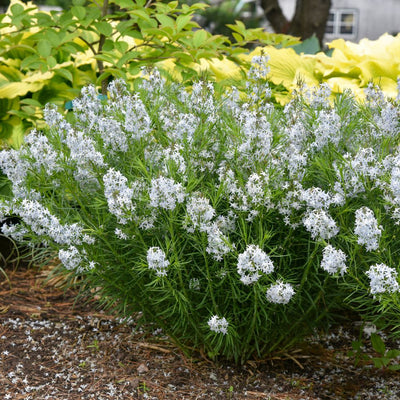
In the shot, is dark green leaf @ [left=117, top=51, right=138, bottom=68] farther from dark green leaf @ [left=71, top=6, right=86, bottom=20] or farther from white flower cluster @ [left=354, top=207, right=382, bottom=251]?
white flower cluster @ [left=354, top=207, right=382, bottom=251]

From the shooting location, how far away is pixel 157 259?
2125 millimetres

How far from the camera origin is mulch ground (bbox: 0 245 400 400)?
2697mm

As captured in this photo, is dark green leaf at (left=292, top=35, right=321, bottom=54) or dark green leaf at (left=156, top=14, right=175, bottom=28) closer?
dark green leaf at (left=156, top=14, right=175, bottom=28)

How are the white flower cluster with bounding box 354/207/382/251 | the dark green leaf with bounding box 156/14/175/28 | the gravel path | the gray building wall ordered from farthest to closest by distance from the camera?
the gray building wall
the dark green leaf with bounding box 156/14/175/28
the gravel path
the white flower cluster with bounding box 354/207/382/251

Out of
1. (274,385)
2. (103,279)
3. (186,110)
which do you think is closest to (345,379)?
(274,385)

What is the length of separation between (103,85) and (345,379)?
244cm

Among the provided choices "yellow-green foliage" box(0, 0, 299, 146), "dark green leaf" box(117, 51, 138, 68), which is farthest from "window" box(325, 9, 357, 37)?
"dark green leaf" box(117, 51, 138, 68)

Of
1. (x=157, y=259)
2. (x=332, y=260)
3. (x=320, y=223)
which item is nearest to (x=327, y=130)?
(x=320, y=223)

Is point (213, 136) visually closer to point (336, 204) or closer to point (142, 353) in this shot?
point (336, 204)

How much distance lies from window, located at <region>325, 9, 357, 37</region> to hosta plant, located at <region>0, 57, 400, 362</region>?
21881 millimetres

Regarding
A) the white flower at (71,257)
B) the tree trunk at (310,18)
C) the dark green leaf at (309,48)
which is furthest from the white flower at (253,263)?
the tree trunk at (310,18)

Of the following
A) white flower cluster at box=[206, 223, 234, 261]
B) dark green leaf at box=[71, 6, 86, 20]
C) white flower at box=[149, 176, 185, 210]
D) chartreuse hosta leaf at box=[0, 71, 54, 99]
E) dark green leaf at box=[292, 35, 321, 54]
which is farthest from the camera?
dark green leaf at box=[292, 35, 321, 54]

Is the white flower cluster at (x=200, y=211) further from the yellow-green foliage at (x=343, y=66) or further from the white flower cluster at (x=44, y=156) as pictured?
the yellow-green foliage at (x=343, y=66)

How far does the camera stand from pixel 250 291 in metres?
2.45
